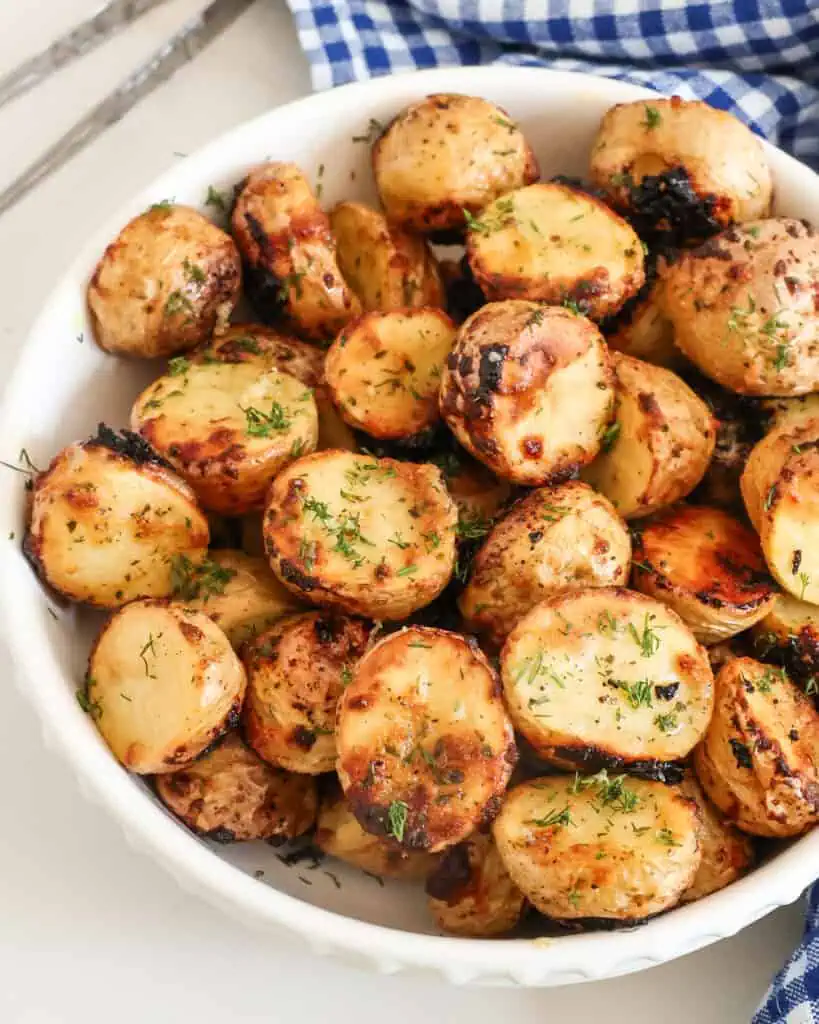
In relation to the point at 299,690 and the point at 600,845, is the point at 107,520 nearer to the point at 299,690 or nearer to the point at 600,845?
the point at 299,690

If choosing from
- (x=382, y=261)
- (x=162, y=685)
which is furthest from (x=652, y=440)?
(x=162, y=685)

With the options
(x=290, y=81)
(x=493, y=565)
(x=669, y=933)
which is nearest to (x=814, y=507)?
(x=493, y=565)

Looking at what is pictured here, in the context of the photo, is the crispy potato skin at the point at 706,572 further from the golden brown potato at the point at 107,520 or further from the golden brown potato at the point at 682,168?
the golden brown potato at the point at 107,520


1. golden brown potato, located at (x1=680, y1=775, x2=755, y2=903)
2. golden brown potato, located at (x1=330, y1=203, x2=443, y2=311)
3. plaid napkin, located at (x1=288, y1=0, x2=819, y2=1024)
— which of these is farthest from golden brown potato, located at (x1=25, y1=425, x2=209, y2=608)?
plaid napkin, located at (x1=288, y1=0, x2=819, y2=1024)

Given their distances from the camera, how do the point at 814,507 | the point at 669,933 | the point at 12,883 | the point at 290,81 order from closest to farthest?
the point at 669,933
the point at 814,507
the point at 12,883
the point at 290,81

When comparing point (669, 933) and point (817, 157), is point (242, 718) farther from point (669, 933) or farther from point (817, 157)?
point (817, 157)
